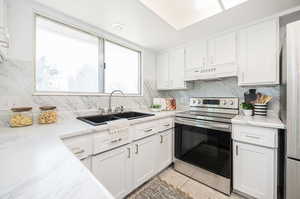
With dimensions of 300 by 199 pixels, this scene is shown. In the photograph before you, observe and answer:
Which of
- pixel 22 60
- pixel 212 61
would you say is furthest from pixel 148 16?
pixel 22 60

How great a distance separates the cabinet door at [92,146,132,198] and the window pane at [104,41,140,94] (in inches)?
41.8

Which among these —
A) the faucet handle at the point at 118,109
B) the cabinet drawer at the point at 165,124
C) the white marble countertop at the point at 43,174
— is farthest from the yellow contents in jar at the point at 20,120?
the cabinet drawer at the point at 165,124

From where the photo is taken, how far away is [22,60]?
4.14 ft

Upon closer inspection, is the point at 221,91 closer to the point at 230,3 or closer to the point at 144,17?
the point at 230,3

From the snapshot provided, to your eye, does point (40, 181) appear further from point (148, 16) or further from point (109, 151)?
point (148, 16)

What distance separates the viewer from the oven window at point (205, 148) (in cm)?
148

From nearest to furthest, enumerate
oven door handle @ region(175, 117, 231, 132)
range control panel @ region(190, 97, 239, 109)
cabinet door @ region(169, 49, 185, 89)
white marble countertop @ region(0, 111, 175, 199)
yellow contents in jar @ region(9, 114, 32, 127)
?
white marble countertop @ region(0, 111, 175, 199) < yellow contents in jar @ region(9, 114, 32, 127) < oven door handle @ region(175, 117, 231, 132) < range control panel @ region(190, 97, 239, 109) < cabinet door @ region(169, 49, 185, 89)

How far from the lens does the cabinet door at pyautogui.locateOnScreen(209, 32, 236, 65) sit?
1.78m

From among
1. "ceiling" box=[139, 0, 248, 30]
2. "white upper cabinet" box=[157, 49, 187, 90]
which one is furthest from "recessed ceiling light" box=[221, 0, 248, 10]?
"white upper cabinet" box=[157, 49, 187, 90]

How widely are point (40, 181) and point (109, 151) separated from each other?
896 millimetres

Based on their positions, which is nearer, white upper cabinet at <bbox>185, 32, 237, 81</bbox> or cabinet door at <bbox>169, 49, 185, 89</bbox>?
white upper cabinet at <bbox>185, 32, 237, 81</bbox>

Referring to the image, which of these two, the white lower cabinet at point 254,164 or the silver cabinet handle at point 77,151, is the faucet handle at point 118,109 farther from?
the white lower cabinet at point 254,164

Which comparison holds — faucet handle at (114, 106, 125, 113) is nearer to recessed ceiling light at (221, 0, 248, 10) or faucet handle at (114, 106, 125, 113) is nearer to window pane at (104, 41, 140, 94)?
window pane at (104, 41, 140, 94)

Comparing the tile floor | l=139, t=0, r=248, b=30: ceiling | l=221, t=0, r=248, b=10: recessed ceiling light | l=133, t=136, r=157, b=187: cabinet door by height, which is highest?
l=139, t=0, r=248, b=30: ceiling
